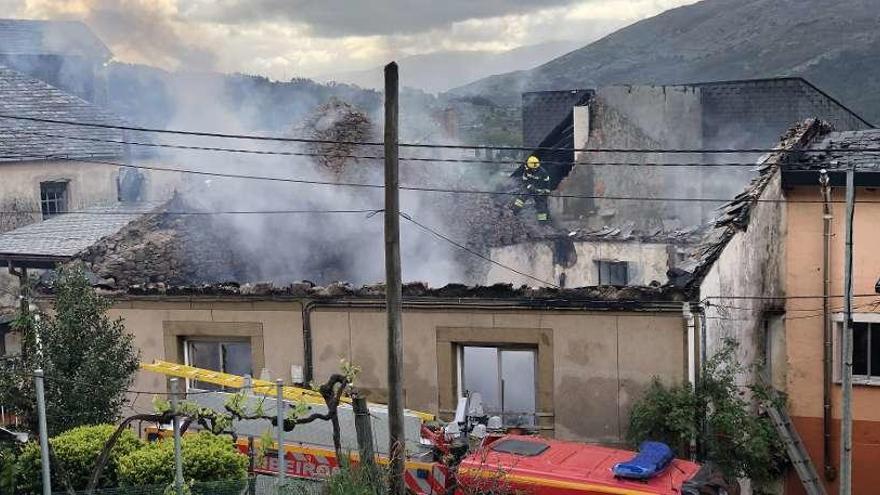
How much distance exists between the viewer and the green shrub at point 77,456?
34.0ft

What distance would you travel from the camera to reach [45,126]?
28.6 meters

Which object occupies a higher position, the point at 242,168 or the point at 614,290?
the point at 242,168

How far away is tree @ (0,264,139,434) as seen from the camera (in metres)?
11.3

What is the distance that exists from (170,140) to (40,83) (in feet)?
13.8

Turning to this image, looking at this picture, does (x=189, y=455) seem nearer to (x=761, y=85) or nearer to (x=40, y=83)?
(x=40, y=83)

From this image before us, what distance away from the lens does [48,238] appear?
20625mm

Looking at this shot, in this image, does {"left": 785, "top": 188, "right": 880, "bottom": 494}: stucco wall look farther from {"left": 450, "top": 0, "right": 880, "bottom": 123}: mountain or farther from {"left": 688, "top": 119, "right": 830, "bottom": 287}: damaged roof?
{"left": 450, "top": 0, "right": 880, "bottom": 123}: mountain

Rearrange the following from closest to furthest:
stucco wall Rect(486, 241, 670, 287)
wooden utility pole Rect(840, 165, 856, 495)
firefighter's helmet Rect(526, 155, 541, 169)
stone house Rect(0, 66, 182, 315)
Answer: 1. wooden utility pole Rect(840, 165, 856, 495)
2. stucco wall Rect(486, 241, 670, 287)
3. firefighter's helmet Rect(526, 155, 541, 169)
4. stone house Rect(0, 66, 182, 315)

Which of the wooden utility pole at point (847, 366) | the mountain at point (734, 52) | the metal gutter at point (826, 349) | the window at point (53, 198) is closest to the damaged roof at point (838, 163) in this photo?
the metal gutter at point (826, 349)

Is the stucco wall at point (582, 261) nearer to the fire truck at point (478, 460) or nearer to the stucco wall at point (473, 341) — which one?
the stucco wall at point (473, 341)

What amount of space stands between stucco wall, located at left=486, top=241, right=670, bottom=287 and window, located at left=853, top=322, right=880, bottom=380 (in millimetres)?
4443

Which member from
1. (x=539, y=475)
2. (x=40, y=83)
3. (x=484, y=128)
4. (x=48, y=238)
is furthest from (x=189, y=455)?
(x=484, y=128)

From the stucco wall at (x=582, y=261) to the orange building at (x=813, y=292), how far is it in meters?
3.54

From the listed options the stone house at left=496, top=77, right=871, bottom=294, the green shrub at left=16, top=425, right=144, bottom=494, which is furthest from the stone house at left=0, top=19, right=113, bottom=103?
the green shrub at left=16, top=425, right=144, bottom=494
